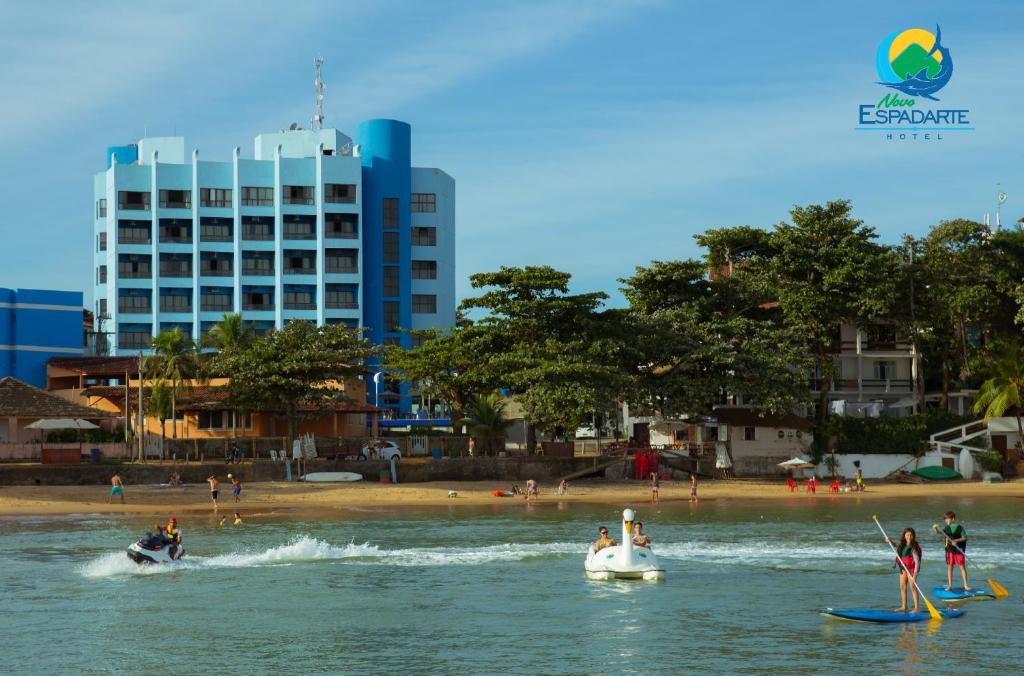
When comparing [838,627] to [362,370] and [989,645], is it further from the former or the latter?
[362,370]

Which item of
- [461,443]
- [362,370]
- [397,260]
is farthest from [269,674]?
[397,260]

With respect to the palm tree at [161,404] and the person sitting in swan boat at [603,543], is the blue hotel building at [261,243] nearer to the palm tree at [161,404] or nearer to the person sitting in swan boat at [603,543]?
the palm tree at [161,404]

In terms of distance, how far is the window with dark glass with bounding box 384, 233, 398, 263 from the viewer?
366ft

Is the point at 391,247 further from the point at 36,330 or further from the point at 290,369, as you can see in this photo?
the point at 290,369

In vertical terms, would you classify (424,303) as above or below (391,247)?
below

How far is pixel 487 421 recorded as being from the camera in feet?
222

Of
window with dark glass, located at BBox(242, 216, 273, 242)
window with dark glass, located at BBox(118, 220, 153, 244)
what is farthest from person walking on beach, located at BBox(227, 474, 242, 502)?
window with dark glass, located at BBox(118, 220, 153, 244)

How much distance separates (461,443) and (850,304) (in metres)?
24.3

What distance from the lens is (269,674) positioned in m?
23.8

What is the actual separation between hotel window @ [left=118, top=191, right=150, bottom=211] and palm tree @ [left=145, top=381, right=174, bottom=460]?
1767 inches

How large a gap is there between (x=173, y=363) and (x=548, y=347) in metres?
20.6

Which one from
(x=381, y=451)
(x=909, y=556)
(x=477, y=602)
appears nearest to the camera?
(x=909, y=556)

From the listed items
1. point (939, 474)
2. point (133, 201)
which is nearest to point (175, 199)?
point (133, 201)

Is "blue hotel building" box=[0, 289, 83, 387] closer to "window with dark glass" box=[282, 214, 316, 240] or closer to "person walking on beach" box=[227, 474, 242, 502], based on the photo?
"window with dark glass" box=[282, 214, 316, 240]
